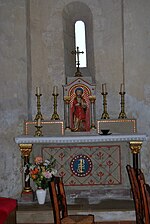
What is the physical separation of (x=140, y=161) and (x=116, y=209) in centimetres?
146

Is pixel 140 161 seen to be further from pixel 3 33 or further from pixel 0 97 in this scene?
pixel 3 33

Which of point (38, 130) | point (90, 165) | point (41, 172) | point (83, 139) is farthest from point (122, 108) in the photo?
point (41, 172)

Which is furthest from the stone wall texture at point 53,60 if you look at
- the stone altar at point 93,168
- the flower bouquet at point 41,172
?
the flower bouquet at point 41,172

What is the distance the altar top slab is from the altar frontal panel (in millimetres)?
421

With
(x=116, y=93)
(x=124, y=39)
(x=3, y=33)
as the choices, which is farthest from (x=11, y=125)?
(x=124, y=39)

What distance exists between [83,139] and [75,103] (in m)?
0.96

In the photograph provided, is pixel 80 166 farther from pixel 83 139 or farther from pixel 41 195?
pixel 41 195

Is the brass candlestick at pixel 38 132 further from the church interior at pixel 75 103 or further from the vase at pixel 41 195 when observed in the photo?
the vase at pixel 41 195

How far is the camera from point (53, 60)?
7.91 meters

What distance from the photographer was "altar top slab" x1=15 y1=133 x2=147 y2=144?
6.54 meters

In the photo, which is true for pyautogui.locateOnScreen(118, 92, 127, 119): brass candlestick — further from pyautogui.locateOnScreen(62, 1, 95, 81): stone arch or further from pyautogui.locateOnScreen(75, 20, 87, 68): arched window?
pyautogui.locateOnScreen(75, 20, 87, 68): arched window

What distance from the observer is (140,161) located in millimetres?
7246

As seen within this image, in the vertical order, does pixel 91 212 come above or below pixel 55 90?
below

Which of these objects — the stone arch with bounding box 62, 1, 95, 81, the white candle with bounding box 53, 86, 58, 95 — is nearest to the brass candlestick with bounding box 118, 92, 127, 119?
the stone arch with bounding box 62, 1, 95, 81
